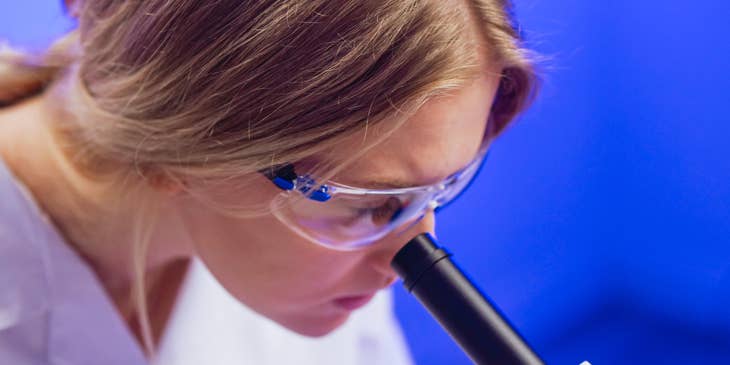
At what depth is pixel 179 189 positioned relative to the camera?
792 millimetres

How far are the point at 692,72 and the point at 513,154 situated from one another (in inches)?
17.7

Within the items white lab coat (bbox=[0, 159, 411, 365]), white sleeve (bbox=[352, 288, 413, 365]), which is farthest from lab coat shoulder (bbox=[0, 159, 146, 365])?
white sleeve (bbox=[352, 288, 413, 365])

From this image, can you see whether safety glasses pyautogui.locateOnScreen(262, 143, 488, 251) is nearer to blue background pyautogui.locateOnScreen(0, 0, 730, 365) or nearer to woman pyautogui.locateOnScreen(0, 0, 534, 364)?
Result: woman pyautogui.locateOnScreen(0, 0, 534, 364)

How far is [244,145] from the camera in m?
0.68

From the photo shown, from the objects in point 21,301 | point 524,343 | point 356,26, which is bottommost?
point 524,343

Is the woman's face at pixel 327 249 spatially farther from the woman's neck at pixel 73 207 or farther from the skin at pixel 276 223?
the woman's neck at pixel 73 207

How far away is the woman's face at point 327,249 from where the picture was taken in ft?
2.24

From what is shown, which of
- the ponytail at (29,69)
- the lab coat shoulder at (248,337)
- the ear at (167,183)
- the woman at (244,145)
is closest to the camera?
the woman at (244,145)

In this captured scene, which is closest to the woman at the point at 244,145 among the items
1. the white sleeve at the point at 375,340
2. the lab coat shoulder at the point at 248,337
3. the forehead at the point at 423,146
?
the forehead at the point at 423,146

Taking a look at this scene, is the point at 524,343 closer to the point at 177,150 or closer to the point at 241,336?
the point at 177,150

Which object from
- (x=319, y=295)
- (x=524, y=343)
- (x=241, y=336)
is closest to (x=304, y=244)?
(x=319, y=295)

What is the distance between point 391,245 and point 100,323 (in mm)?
403

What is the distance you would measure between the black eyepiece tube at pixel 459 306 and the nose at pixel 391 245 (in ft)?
0.09

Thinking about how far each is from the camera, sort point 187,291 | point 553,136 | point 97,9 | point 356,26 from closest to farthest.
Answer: point 356,26 → point 97,9 → point 187,291 → point 553,136
